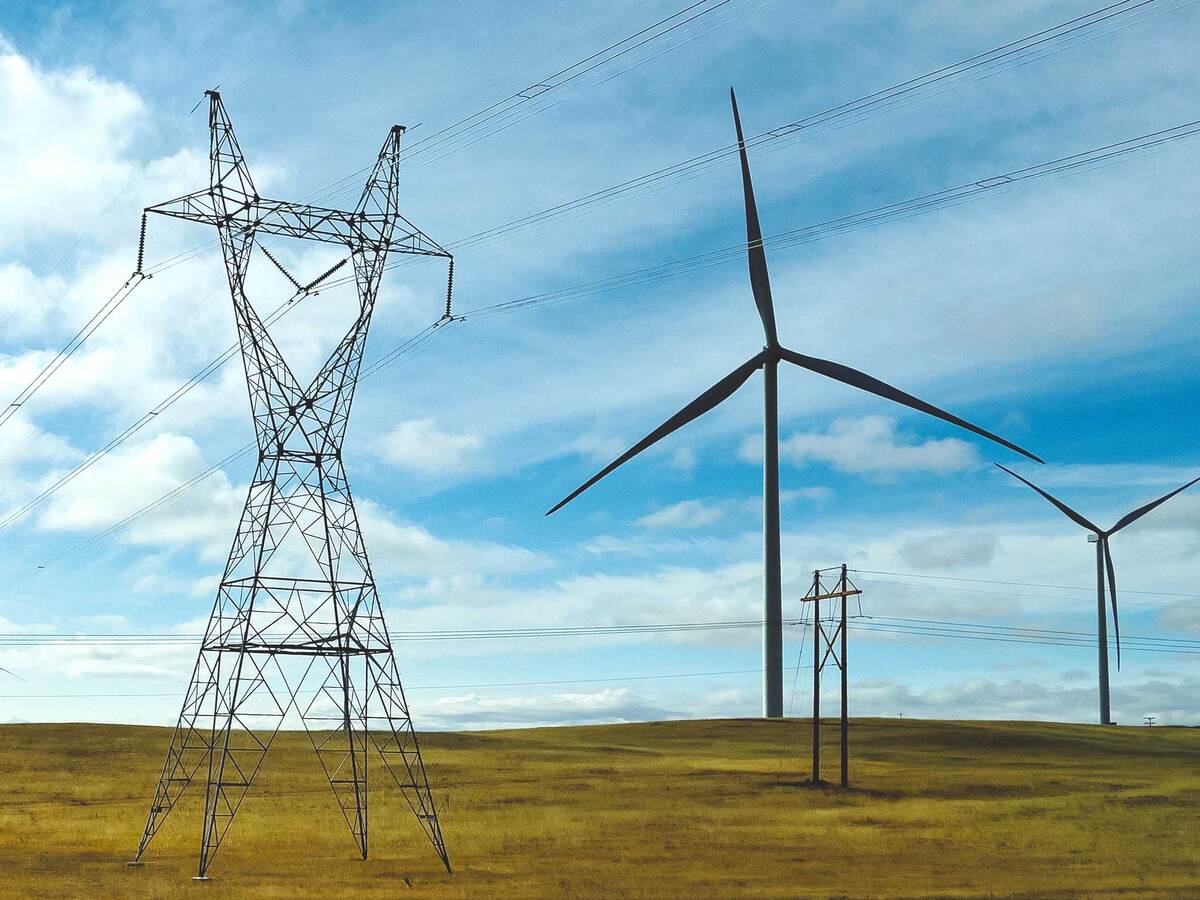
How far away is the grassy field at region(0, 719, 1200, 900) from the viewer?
121 feet

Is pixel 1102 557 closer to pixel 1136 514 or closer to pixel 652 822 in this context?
pixel 1136 514

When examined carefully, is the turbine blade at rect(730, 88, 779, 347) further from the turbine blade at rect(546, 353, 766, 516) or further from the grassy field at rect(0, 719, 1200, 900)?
the grassy field at rect(0, 719, 1200, 900)

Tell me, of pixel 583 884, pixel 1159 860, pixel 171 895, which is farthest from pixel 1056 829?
pixel 171 895

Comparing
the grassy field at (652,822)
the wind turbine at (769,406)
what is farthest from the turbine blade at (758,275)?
the grassy field at (652,822)

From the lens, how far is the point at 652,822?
2064 inches

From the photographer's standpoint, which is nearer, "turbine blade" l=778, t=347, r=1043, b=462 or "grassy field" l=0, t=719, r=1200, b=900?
"grassy field" l=0, t=719, r=1200, b=900

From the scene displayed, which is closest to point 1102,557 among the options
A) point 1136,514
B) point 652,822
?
point 1136,514

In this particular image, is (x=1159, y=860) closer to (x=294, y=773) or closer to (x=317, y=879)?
(x=317, y=879)

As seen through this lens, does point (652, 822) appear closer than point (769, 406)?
Yes

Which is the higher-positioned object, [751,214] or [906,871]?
[751,214]

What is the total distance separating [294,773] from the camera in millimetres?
68562

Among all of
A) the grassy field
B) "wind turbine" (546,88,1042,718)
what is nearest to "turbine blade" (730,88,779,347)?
"wind turbine" (546,88,1042,718)

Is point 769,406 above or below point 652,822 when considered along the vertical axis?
above

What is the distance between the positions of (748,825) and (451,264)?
24.8 m
